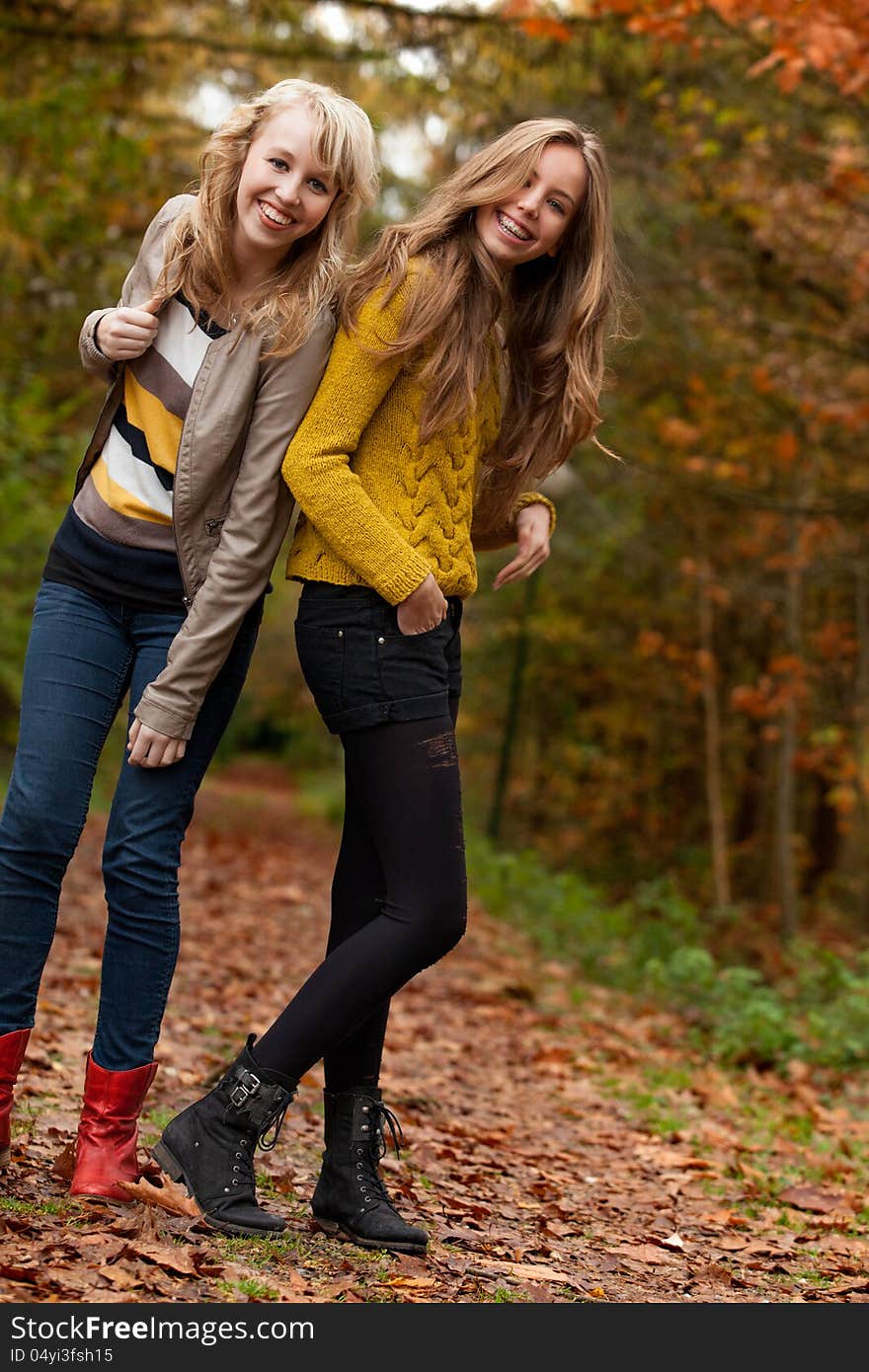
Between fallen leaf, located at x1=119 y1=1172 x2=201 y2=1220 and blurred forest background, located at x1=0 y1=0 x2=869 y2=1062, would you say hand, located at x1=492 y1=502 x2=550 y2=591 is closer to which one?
blurred forest background, located at x1=0 y1=0 x2=869 y2=1062

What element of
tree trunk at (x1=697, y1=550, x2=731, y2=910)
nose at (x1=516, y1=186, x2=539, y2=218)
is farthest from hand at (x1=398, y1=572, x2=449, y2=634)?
→ tree trunk at (x1=697, y1=550, x2=731, y2=910)

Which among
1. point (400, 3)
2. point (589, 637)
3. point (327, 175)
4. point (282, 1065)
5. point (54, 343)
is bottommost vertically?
point (282, 1065)

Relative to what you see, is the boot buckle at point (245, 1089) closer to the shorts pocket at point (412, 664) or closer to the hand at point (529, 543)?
the shorts pocket at point (412, 664)

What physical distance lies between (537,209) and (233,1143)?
2.02 metres

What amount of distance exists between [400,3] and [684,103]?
6.93ft

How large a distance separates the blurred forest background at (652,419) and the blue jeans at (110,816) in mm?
1432

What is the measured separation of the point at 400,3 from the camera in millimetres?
7777

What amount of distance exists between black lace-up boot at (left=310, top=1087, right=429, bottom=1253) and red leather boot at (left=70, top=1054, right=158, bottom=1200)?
0.41 m

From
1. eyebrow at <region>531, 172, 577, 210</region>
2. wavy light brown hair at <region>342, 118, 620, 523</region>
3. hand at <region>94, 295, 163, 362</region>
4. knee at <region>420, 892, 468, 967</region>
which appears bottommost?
knee at <region>420, 892, 468, 967</region>

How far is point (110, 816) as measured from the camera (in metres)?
2.84

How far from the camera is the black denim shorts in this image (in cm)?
281

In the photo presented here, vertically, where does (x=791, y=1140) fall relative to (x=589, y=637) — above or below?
below
